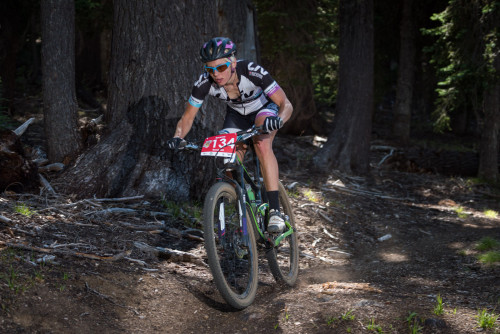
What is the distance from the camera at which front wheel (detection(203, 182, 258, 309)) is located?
430 cm

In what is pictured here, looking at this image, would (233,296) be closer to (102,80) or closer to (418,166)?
(418,166)

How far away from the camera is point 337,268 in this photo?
6379 mm

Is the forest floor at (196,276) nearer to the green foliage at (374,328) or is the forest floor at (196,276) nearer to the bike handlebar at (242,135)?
the green foliage at (374,328)

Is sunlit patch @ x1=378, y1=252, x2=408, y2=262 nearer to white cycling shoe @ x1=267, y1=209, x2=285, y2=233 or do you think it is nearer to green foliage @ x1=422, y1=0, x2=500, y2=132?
white cycling shoe @ x1=267, y1=209, x2=285, y2=233

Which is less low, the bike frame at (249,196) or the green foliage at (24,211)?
the bike frame at (249,196)

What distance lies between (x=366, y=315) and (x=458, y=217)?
22.3 feet

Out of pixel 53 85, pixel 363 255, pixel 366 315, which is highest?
pixel 53 85

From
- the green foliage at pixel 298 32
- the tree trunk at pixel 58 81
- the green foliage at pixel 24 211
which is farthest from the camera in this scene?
the green foliage at pixel 298 32

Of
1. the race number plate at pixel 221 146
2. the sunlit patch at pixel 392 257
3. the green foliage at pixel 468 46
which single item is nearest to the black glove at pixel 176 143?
the race number plate at pixel 221 146

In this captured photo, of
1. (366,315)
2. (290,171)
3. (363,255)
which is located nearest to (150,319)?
(366,315)

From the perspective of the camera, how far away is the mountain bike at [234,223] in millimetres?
4250

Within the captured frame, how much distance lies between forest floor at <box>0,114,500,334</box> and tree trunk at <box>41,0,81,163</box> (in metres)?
1.25

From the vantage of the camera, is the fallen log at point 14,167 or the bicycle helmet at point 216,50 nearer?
the bicycle helmet at point 216,50

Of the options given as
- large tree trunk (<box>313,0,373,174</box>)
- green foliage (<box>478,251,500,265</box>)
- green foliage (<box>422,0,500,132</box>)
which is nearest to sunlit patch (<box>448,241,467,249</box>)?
green foliage (<box>478,251,500,265</box>)
